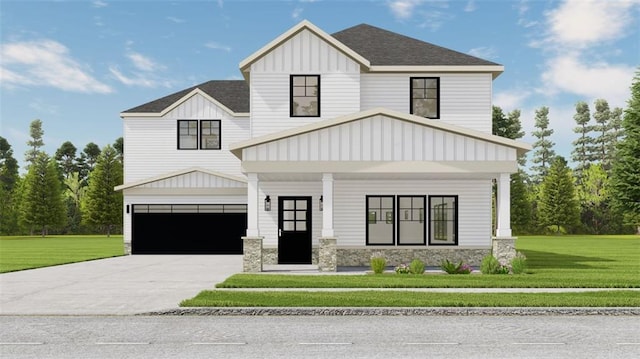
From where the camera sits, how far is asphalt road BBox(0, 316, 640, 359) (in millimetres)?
8328

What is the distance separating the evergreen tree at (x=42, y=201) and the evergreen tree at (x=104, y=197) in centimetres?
Result: 502

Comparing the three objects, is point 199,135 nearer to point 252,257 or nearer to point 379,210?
point 379,210

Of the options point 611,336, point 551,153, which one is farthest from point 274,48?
point 551,153

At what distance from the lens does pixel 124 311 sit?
11.6 metres

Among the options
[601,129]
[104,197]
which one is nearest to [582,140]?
[601,129]

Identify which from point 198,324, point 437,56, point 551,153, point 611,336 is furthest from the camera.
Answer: point 551,153

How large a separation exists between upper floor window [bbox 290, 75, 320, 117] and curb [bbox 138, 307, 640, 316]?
1237cm

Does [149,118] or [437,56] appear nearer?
[437,56]

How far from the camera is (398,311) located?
11516 millimetres

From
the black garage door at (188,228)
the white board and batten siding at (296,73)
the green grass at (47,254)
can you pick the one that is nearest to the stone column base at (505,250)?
the white board and batten siding at (296,73)

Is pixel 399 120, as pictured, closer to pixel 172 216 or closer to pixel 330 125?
pixel 330 125

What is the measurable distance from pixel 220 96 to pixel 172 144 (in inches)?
155

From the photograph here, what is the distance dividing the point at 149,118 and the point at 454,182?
56.5 feet

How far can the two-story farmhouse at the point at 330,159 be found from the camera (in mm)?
19078
